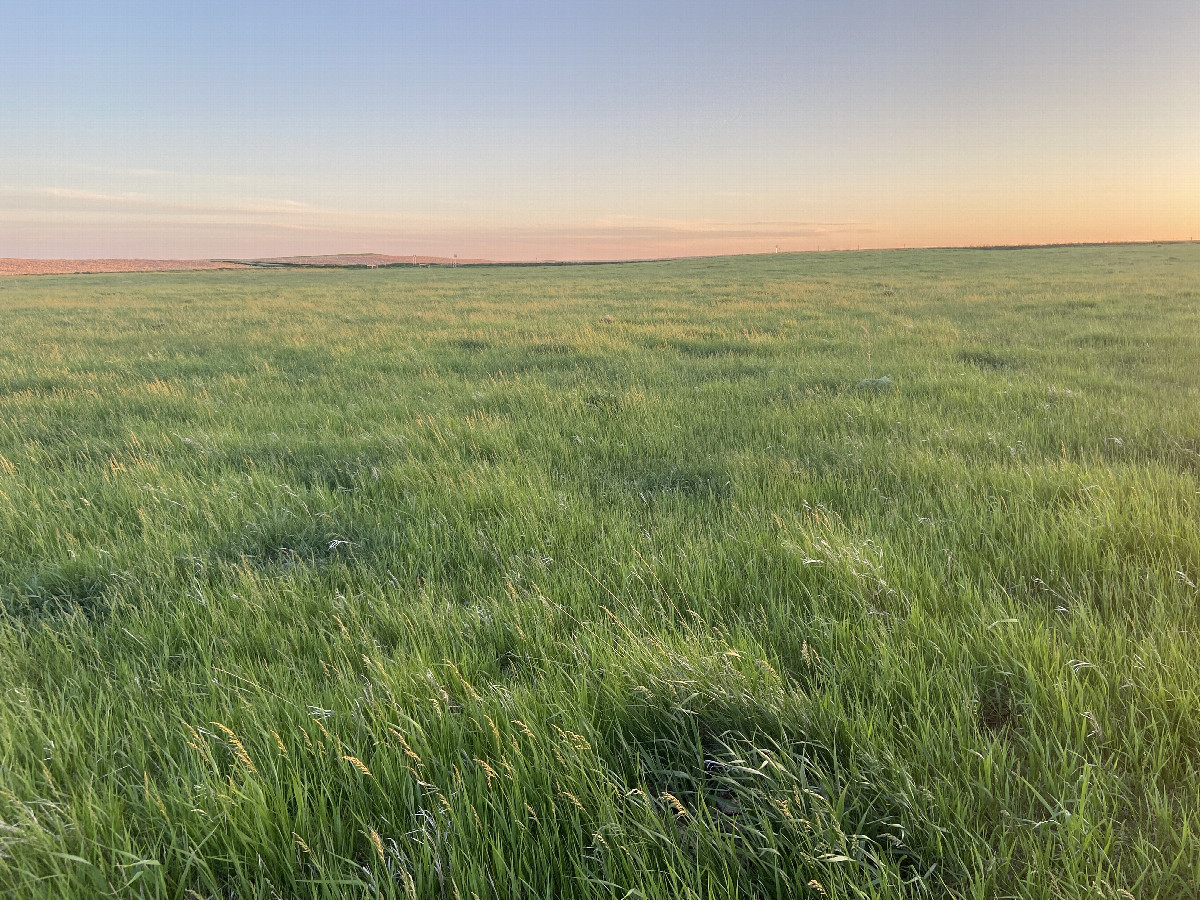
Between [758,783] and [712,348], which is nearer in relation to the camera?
[758,783]

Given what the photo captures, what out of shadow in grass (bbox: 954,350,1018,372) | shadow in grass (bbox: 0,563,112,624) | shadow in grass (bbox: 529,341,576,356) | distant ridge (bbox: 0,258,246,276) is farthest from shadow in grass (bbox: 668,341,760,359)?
distant ridge (bbox: 0,258,246,276)

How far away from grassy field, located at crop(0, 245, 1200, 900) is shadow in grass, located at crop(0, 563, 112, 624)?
2 centimetres

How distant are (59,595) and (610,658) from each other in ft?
9.70

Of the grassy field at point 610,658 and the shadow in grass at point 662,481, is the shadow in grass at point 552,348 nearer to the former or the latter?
the grassy field at point 610,658

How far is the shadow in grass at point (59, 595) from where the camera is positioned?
9.22ft

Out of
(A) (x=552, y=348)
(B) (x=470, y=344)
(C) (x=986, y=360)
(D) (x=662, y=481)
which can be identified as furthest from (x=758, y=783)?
(B) (x=470, y=344)

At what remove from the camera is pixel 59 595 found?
3.05 meters

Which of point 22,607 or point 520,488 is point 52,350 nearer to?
point 22,607

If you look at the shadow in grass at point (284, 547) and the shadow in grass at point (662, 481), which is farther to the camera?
the shadow in grass at point (662, 481)

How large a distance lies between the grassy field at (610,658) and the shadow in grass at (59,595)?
25mm

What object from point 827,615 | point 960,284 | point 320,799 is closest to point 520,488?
point 827,615

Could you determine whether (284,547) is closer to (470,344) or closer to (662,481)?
(662,481)

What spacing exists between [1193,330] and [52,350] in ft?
75.0

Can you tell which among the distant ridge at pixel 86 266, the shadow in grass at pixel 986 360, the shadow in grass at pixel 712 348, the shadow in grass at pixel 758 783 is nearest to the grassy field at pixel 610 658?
the shadow in grass at pixel 758 783
